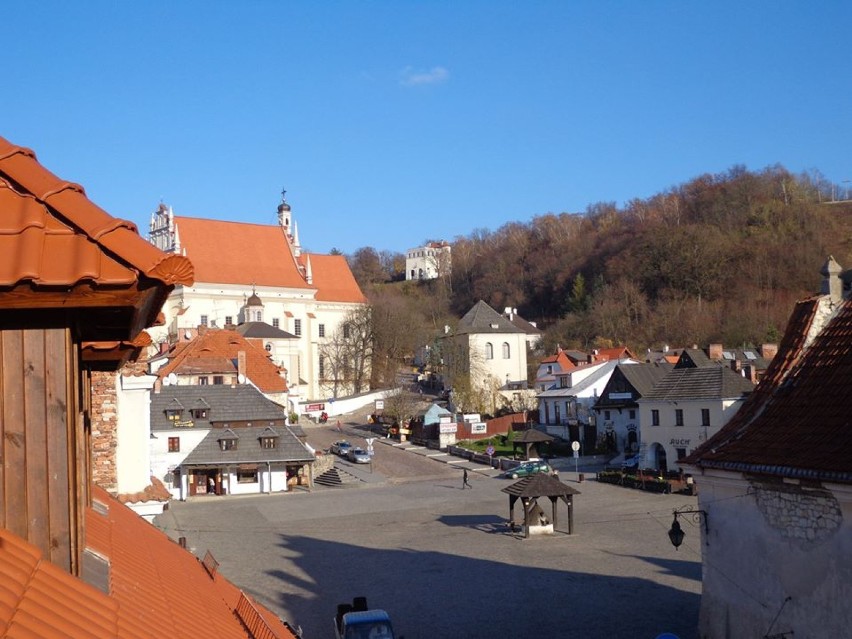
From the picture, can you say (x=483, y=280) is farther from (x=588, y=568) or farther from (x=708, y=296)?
(x=588, y=568)

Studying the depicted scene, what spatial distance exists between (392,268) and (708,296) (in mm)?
85452

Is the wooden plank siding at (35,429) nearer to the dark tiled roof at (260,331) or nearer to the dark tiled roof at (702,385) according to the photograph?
the dark tiled roof at (702,385)

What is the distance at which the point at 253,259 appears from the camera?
95.2 metres

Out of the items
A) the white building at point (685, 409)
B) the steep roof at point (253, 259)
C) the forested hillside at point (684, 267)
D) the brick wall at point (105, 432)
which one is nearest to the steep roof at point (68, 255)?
the brick wall at point (105, 432)

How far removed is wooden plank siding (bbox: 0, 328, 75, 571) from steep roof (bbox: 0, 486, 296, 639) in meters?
0.12

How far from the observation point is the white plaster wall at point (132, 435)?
1584 cm

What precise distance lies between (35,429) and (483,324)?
78.0 metres

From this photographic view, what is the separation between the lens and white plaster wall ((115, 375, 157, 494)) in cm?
1584

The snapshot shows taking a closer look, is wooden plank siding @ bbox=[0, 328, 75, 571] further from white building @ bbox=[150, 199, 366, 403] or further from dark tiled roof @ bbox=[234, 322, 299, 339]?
white building @ bbox=[150, 199, 366, 403]

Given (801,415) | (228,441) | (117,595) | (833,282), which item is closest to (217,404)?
(228,441)

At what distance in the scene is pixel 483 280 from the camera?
424 ft

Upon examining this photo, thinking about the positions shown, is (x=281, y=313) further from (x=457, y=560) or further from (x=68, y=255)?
(x=68, y=255)

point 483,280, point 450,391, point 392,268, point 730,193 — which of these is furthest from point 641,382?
point 392,268

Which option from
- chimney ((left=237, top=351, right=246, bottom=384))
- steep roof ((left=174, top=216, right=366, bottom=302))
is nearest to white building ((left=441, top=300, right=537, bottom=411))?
steep roof ((left=174, top=216, right=366, bottom=302))
